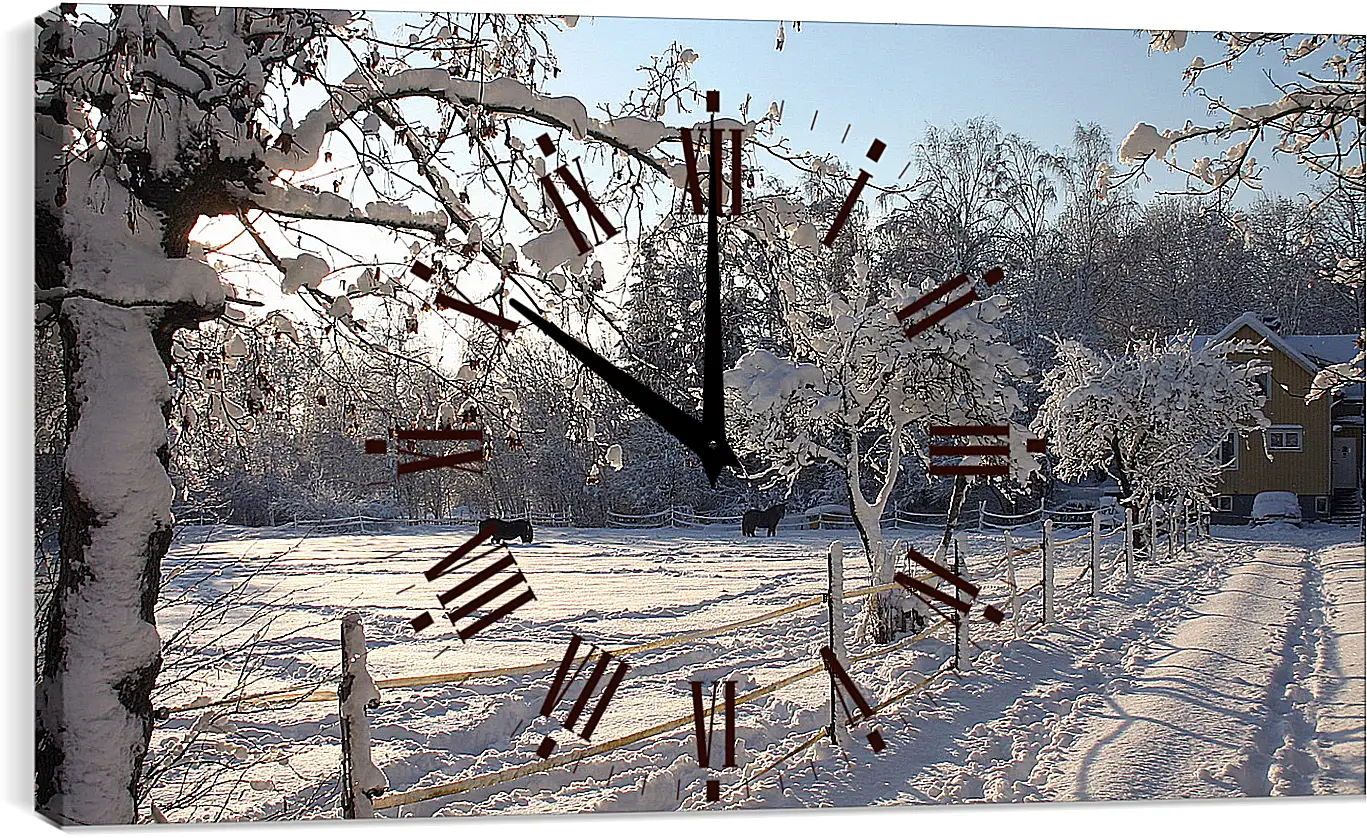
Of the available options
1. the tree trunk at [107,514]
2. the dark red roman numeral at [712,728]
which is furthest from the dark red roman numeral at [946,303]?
the tree trunk at [107,514]

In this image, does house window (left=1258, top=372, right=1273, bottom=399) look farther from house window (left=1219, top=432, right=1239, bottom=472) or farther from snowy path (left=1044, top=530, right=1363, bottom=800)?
snowy path (left=1044, top=530, right=1363, bottom=800)

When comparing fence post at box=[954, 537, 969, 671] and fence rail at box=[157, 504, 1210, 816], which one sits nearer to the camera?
fence rail at box=[157, 504, 1210, 816]

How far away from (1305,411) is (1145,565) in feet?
1.95

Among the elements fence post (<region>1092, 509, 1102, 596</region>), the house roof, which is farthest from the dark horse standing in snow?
the house roof

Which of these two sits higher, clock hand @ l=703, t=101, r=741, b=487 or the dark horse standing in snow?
clock hand @ l=703, t=101, r=741, b=487

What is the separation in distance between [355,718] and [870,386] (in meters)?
1.53

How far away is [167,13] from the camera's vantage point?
9.62 ft

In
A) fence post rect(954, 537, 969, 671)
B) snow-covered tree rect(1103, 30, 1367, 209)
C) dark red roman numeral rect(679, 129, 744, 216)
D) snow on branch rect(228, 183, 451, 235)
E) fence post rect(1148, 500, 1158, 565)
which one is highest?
snow-covered tree rect(1103, 30, 1367, 209)

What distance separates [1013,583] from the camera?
330 cm

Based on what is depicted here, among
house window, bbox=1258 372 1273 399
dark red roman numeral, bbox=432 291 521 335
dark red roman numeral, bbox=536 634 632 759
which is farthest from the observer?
house window, bbox=1258 372 1273 399

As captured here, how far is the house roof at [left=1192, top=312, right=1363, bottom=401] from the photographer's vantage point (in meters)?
3.33

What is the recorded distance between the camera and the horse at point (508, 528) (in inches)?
119

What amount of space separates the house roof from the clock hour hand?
1348 mm

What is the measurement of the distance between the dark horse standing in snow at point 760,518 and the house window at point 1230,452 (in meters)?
1.31
